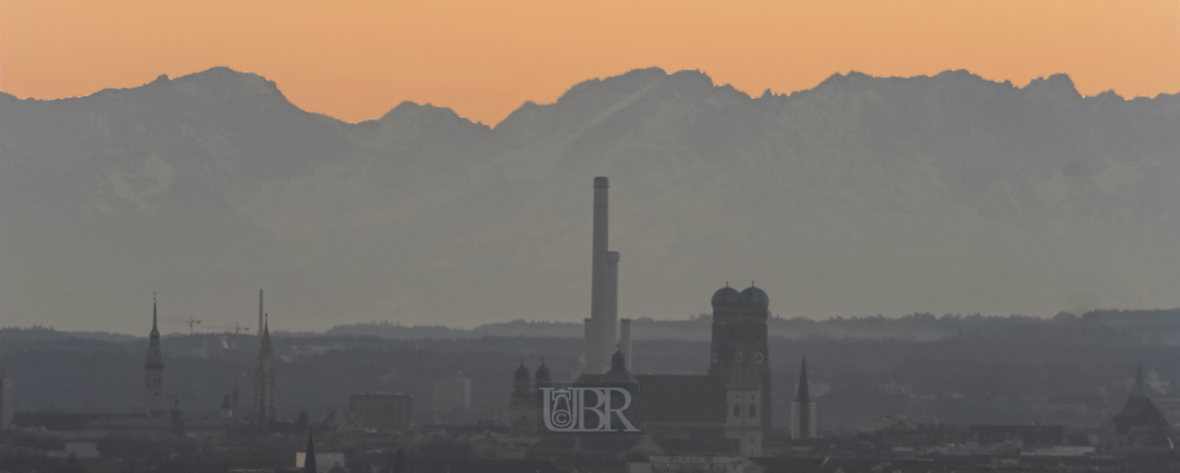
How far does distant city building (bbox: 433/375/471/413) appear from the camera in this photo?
184 metres

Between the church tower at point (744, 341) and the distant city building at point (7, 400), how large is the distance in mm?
53574

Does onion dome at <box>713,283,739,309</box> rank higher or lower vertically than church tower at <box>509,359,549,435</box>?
higher

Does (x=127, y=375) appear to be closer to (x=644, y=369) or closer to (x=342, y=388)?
(x=342, y=388)

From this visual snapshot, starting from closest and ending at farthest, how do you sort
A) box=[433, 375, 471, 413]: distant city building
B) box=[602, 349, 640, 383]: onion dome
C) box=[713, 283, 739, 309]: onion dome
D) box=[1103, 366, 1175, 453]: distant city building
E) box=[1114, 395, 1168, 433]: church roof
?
box=[602, 349, 640, 383]: onion dome
box=[713, 283, 739, 309]: onion dome
box=[1103, 366, 1175, 453]: distant city building
box=[1114, 395, 1168, 433]: church roof
box=[433, 375, 471, 413]: distant city building

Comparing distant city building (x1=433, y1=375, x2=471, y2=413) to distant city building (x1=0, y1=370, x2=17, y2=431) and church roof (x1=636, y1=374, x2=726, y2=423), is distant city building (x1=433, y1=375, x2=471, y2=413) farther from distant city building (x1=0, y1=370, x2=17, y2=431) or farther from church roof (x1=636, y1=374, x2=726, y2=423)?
church roof (x1=636, y1=374, x2=726, y2=423)

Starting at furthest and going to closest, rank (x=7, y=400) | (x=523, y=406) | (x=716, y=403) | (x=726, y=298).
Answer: (x=7, y=400) < (x=726, y=298) < (x=523, y=406) < (x=716, y=403)

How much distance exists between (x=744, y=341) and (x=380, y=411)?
140 feet

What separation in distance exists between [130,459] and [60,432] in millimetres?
22041

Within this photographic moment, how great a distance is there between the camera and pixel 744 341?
124062 mm

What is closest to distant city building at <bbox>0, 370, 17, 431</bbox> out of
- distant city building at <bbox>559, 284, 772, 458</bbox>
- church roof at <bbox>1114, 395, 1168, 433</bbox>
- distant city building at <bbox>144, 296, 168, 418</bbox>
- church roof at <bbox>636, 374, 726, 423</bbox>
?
distant city building at <bbox>144, 296, 168, 418</bbox>

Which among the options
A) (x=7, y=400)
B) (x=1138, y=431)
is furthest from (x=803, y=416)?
(x=7, y=400)

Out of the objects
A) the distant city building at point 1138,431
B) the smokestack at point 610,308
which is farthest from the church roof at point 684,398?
the distant city building at point 1138,431

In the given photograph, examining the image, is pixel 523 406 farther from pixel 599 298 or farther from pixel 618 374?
pixel 599 298

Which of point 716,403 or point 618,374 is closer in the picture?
point 618,374
